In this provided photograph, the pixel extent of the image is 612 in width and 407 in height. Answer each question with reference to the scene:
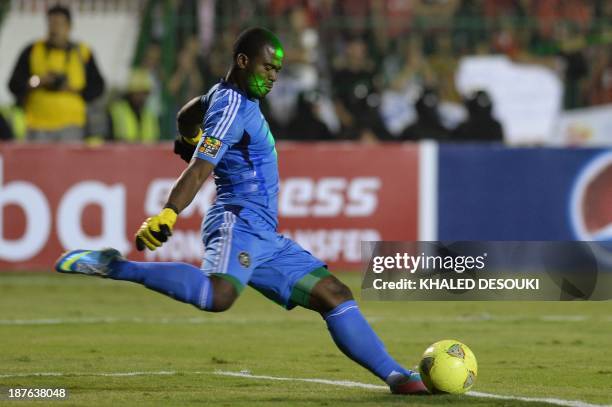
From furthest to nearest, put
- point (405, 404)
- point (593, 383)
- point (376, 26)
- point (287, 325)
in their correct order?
point (376, 26), point (287, 325), point (593, 383), point (405, 404)

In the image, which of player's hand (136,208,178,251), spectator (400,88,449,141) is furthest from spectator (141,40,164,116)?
player's hand (136,208,178,251)

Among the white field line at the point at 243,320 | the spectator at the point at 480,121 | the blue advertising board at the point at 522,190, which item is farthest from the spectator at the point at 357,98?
the white field line at the point at 243,320

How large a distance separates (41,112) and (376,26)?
5905 mm

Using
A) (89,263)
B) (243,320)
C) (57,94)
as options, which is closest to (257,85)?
(89,263)

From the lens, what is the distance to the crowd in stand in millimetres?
18766

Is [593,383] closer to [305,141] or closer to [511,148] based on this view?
[511,148]

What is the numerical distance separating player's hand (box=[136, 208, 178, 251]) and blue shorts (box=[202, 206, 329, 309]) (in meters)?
0.51

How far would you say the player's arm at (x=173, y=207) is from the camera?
693cm

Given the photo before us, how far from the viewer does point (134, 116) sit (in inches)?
724

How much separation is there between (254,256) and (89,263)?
92 cm

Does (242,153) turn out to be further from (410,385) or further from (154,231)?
(410,385)

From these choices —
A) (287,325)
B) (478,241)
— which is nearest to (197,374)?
(287,325)

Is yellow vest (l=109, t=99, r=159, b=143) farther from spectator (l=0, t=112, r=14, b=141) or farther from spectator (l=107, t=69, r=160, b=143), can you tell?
spectator (l=0, t=112, r=14, b=141)

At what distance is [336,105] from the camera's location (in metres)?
19.1
